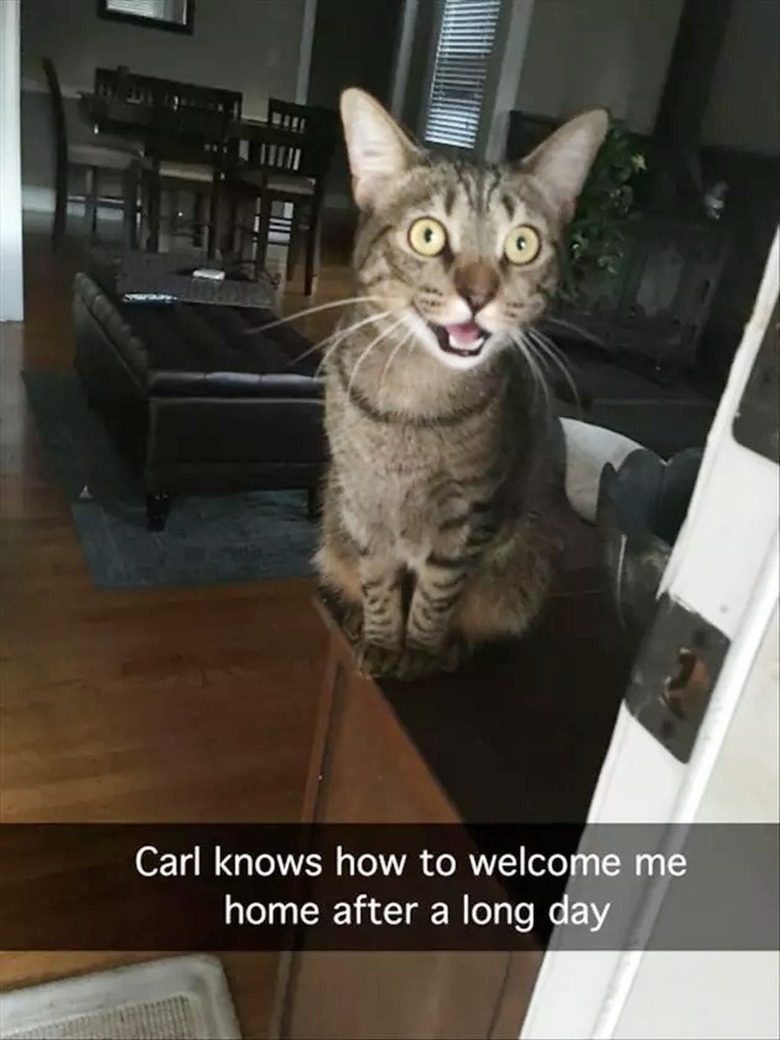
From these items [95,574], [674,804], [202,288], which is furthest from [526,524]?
[202,288]

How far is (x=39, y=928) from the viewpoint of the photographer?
1.36m

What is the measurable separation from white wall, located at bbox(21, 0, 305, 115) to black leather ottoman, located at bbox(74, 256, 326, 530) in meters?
4.04

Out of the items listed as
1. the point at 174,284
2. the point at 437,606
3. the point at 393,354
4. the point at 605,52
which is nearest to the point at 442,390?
the point at 393,354

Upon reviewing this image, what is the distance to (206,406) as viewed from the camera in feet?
7.50

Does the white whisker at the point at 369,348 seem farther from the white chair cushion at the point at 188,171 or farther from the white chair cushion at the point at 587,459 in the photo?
the white chair cushion at the point at 188,171

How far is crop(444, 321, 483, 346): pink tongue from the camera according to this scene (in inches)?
33.6

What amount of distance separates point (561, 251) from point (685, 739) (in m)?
0.63

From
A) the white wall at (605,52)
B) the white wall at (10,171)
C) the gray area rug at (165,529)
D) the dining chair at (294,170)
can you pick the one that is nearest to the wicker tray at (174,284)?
the gray area rug at (165,529)

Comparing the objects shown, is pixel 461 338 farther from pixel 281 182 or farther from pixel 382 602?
pixel 281 182

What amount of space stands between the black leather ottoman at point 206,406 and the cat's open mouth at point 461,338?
148 cm

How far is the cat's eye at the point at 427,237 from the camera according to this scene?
0.87 meters

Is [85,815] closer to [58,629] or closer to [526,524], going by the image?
[58,629]

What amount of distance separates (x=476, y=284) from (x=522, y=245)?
8 centimetres

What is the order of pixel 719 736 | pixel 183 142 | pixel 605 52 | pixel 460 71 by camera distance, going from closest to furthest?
pixel 719 736
pixel 605 52
pixel 183 142
pixel 460 71
